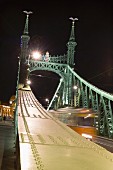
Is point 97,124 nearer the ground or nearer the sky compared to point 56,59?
nearer the ground

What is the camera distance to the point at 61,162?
298 centimetres

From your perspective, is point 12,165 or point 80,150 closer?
point 80,150

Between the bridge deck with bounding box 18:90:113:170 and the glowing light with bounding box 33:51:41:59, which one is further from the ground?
the glowing light with bounding box 33:51:41:59

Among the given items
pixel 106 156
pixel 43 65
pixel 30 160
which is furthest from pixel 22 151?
pixel 43 65

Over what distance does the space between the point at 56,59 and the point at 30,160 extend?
125 ft

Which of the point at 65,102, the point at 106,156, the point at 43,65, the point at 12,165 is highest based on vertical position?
the point at 43,65

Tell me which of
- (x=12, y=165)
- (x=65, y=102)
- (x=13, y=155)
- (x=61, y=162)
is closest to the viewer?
(x=61, y=162)

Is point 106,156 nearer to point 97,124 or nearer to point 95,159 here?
point 95,159

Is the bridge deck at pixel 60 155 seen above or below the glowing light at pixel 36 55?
below

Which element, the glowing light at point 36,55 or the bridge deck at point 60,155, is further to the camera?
the glowing light at point 36,55

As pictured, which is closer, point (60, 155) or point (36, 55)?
point (60, 155)

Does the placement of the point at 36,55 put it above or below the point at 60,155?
above

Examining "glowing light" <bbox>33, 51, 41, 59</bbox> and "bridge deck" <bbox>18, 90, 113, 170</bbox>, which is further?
"glowing light" <bbox>33, 51, 41, 59</bbox>

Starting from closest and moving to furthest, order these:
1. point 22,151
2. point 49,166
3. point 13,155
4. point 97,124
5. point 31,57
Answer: point 49,166 < point 22,151 < point 13,155 < point 97,124 < point 31,57
